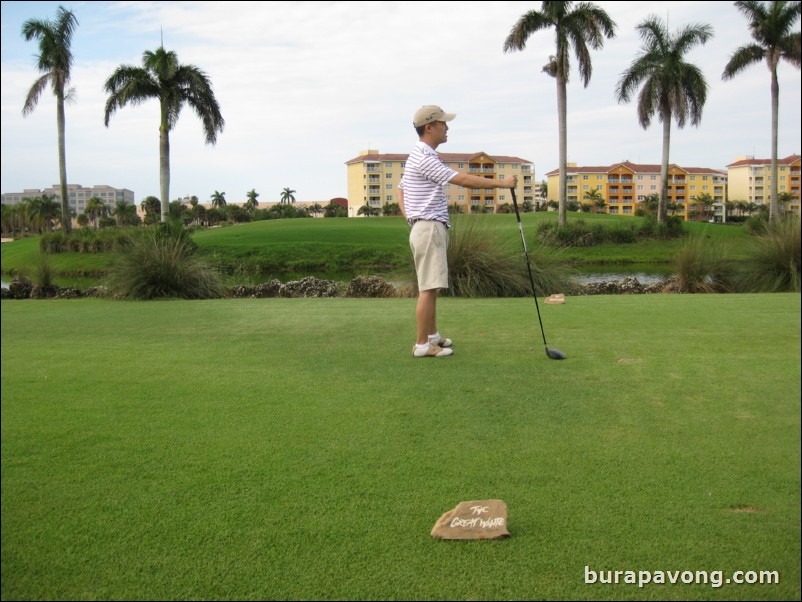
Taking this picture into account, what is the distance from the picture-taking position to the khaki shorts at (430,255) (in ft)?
16.4

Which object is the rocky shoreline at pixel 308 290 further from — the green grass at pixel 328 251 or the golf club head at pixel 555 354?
the green grass at pixel 328 251

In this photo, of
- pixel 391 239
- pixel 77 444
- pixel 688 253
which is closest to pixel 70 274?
pixel 391 239

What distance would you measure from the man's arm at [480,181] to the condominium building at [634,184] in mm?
106728

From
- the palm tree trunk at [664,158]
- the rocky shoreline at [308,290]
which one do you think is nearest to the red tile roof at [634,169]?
the palm tree trunk at [664,158]

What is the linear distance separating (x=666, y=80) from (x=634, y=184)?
3017 inches

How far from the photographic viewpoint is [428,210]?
5047 mm

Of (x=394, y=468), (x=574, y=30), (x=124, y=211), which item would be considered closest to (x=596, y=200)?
(x=574, y=30)

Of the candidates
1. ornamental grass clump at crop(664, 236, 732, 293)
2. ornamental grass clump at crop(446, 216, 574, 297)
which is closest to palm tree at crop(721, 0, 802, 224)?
ornamental grass clump at crop(664, 236, 732, 293)

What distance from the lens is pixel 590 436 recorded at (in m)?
3.03

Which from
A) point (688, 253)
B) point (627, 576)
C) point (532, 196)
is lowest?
point (627, 576)

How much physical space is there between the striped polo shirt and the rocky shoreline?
6.92 meters

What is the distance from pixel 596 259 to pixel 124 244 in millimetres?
26222

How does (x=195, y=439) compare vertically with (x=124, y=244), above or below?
below

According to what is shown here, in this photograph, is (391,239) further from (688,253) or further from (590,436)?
(590,436)
